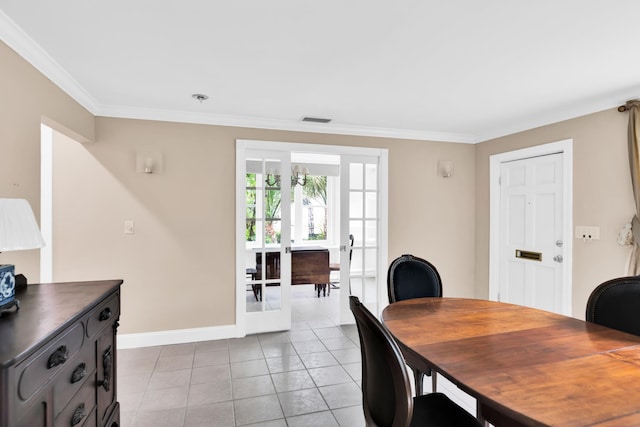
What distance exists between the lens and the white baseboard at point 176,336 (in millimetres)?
3447

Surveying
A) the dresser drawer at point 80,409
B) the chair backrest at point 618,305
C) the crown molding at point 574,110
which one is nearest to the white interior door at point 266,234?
the dresser drawer at point 80,409

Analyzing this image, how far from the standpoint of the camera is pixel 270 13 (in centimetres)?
179

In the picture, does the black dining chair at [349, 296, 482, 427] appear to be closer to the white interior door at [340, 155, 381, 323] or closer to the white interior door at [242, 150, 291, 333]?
the white interior door at [242, 150, 291, 333]

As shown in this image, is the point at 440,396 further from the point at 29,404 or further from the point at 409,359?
the point at 29,404

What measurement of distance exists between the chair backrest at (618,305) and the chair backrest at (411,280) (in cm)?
97

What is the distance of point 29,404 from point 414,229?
400 centimetres

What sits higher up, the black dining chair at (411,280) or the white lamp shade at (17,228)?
the white lamp shade at (17,228)

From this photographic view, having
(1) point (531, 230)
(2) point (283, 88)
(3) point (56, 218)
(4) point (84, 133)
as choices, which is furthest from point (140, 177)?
(1) point (531, 230)

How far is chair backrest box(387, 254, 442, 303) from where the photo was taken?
2.61 metres

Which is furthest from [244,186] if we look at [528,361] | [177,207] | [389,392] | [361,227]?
[528,361]

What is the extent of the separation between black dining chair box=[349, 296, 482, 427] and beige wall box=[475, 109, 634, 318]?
2.52 meters

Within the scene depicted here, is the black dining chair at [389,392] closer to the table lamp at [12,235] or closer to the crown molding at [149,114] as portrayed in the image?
the table lamp at [12,235]

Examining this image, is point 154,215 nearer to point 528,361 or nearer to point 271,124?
point 271,124

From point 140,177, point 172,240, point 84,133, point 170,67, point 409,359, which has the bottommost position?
point 409,359
